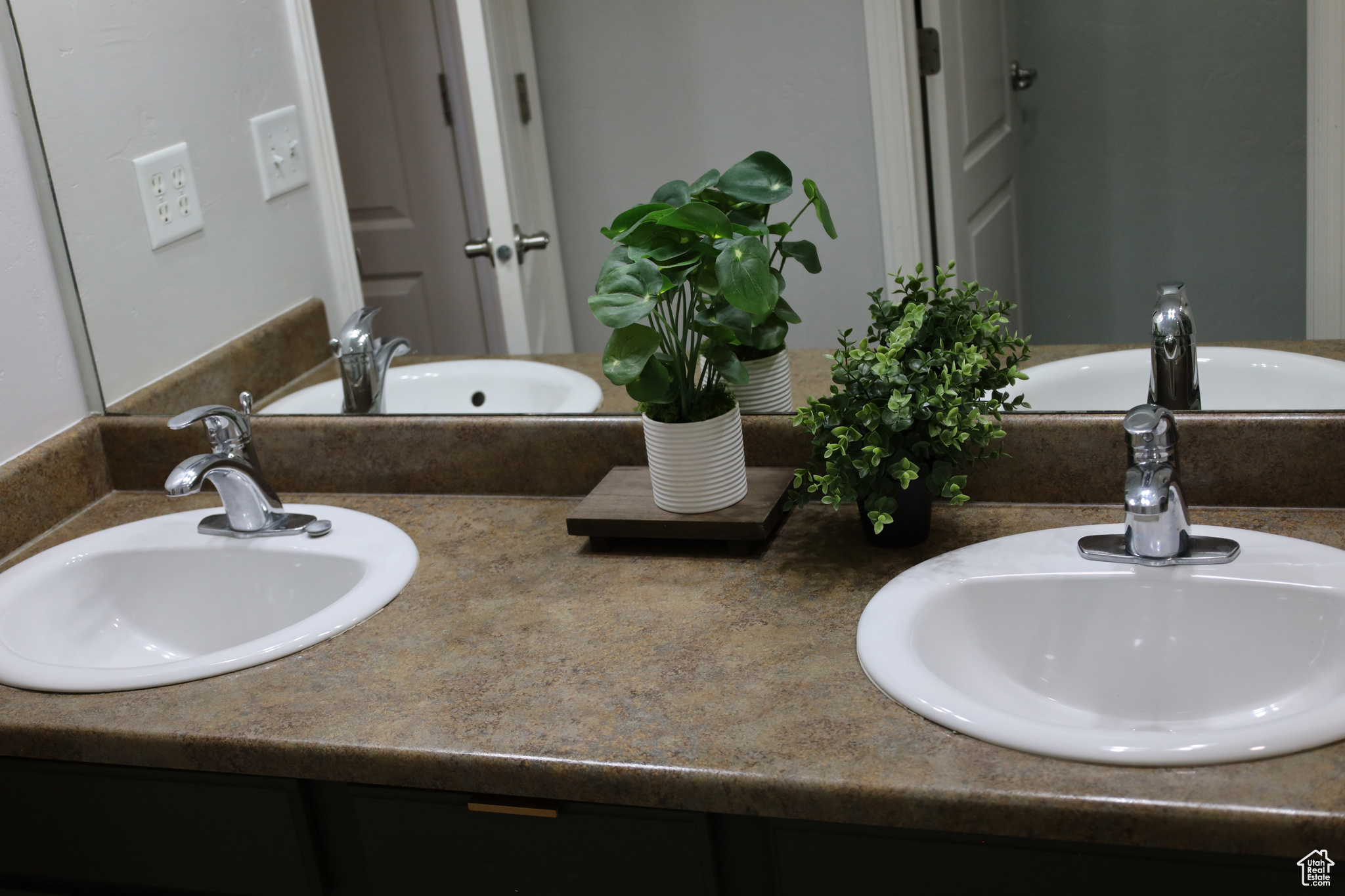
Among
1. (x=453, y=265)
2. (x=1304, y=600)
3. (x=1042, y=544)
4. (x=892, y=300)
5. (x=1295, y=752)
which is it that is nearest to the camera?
(x=1295, y=752)

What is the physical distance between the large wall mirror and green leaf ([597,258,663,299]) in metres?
0.23

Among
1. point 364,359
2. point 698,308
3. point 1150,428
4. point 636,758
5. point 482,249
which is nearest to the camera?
point 636,758

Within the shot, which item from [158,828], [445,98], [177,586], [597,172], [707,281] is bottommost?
[158,828]

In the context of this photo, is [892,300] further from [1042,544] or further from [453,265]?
[453,265]

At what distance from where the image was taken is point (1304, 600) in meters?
0.97

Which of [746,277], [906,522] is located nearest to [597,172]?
[746,277]

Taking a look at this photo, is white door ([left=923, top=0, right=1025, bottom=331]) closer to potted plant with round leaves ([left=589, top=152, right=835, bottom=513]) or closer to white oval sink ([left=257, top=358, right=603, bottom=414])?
potted plant with round leaves ([left=589, top=152, right=835, bottom=513])

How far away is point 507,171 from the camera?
4.55 ft

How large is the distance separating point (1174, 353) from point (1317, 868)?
1.93ft

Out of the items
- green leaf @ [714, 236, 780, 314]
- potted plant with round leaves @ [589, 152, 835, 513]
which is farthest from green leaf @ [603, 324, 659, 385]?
green leaf @ [714, 236, 780, 314]

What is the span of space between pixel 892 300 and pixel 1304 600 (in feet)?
1.74

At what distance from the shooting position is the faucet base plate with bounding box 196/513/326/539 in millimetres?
1371

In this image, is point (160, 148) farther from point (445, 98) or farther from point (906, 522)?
point (906, 522)

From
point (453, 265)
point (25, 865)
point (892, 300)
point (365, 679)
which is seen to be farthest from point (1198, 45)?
point (25, 865)
